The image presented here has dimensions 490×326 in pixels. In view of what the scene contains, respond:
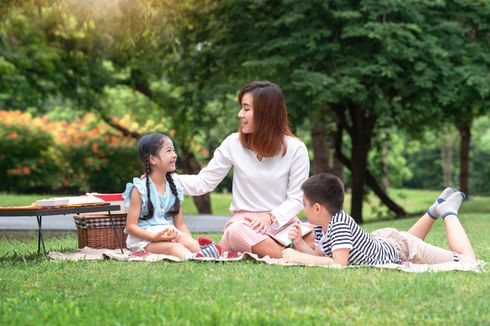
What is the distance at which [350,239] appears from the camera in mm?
6375

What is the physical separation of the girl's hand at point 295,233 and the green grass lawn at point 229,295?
0.45m

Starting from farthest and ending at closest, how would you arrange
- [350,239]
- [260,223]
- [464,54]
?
1. [464,54]
2. [260,223]
3. [350,239]

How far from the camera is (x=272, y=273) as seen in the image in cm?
596

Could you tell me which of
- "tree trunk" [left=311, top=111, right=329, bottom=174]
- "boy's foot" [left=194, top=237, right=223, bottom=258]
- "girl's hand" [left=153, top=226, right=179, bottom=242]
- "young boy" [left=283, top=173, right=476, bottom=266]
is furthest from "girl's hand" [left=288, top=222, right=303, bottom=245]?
"tree trunk" [left=311, top=111, right=329, bottom=174]

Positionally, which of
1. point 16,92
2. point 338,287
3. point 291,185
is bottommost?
point 338,287

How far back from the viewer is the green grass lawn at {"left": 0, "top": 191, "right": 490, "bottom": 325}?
15.0ft

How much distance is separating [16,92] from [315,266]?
46.7ft

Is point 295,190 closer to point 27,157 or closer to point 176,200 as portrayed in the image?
point 176,200

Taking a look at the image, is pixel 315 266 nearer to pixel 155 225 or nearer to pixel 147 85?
pixel 155 225

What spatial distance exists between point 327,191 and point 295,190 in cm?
72

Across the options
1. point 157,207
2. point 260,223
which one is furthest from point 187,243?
point 260,223

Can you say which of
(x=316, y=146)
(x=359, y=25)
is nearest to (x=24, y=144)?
(x=316, y=146)

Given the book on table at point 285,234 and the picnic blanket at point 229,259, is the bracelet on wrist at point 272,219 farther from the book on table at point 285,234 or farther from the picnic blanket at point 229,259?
the picnic blanket at point 229,259

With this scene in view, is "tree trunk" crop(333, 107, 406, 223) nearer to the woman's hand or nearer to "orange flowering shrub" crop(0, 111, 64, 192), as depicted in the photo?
"orange flowering shrub" crop(0, 111, 64, 192)
